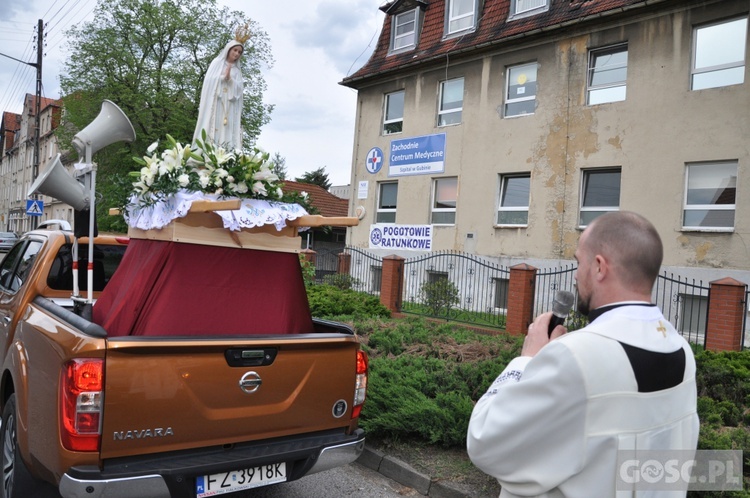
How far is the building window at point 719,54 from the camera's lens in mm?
12578

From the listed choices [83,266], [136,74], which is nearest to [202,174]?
[83,266]

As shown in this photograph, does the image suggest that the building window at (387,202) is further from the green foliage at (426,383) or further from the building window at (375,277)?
the green foliage at (426,383)

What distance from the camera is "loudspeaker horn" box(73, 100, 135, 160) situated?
→ 184 inches

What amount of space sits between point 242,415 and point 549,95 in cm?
1453

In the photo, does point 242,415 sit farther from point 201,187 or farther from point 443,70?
point 443,70

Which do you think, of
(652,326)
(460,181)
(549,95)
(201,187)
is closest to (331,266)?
(460,181)

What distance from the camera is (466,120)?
57.5ft

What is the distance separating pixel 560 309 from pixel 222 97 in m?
4.71

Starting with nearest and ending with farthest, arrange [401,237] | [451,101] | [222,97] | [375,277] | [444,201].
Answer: [222,97], [444,201], [451,101], [401,237], [375,277]

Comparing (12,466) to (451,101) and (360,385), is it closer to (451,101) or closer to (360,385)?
(360,385)

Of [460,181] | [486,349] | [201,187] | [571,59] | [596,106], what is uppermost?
[571,59]

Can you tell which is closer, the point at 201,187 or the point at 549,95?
the point at 201,187

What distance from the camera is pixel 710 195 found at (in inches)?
504

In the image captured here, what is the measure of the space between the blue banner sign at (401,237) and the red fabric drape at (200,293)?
1419 cm
